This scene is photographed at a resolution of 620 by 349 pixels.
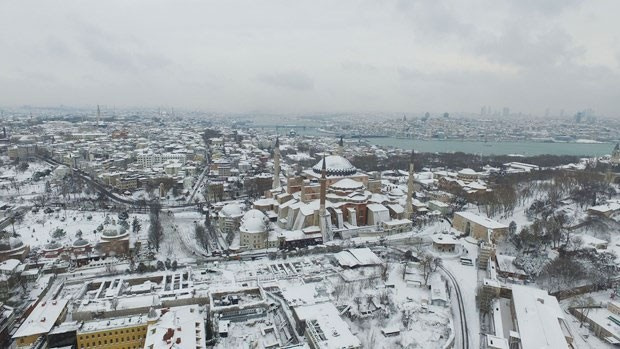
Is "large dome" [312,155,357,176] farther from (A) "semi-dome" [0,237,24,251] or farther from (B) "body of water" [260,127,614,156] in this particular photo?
(B) "body of water" [260,127,614,156]

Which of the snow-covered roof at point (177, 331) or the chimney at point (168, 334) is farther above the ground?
the chimney at point (168, 334)

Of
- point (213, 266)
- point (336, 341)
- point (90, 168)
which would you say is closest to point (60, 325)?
point (213, 266)

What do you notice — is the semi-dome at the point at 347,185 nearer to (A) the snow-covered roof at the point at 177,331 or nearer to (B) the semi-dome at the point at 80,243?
(A) the snow-covered roof at the point at 177,331

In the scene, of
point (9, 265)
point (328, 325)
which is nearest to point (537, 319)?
point (328, 325)

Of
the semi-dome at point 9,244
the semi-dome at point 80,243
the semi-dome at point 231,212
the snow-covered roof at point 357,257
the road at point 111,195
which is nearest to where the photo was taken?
the semi-dome at point 9,244

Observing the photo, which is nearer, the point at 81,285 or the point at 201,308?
the point at 201,308

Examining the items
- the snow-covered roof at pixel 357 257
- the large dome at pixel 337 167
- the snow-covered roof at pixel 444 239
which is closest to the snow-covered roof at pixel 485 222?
the snow-covered roof at pixel 444 239

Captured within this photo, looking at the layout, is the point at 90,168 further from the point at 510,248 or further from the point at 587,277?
the point at 587,277

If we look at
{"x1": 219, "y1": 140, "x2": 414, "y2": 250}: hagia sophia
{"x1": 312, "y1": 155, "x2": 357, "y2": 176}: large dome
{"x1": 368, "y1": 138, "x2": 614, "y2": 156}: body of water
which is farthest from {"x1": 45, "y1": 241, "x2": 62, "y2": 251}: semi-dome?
{"x1": 368, "y1": 138, "x2": 614, "y2": 156}: body of water

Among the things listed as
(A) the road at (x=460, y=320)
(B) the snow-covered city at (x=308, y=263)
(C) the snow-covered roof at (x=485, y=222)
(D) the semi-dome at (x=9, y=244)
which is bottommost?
(A) the road at (x=460, y=320)
